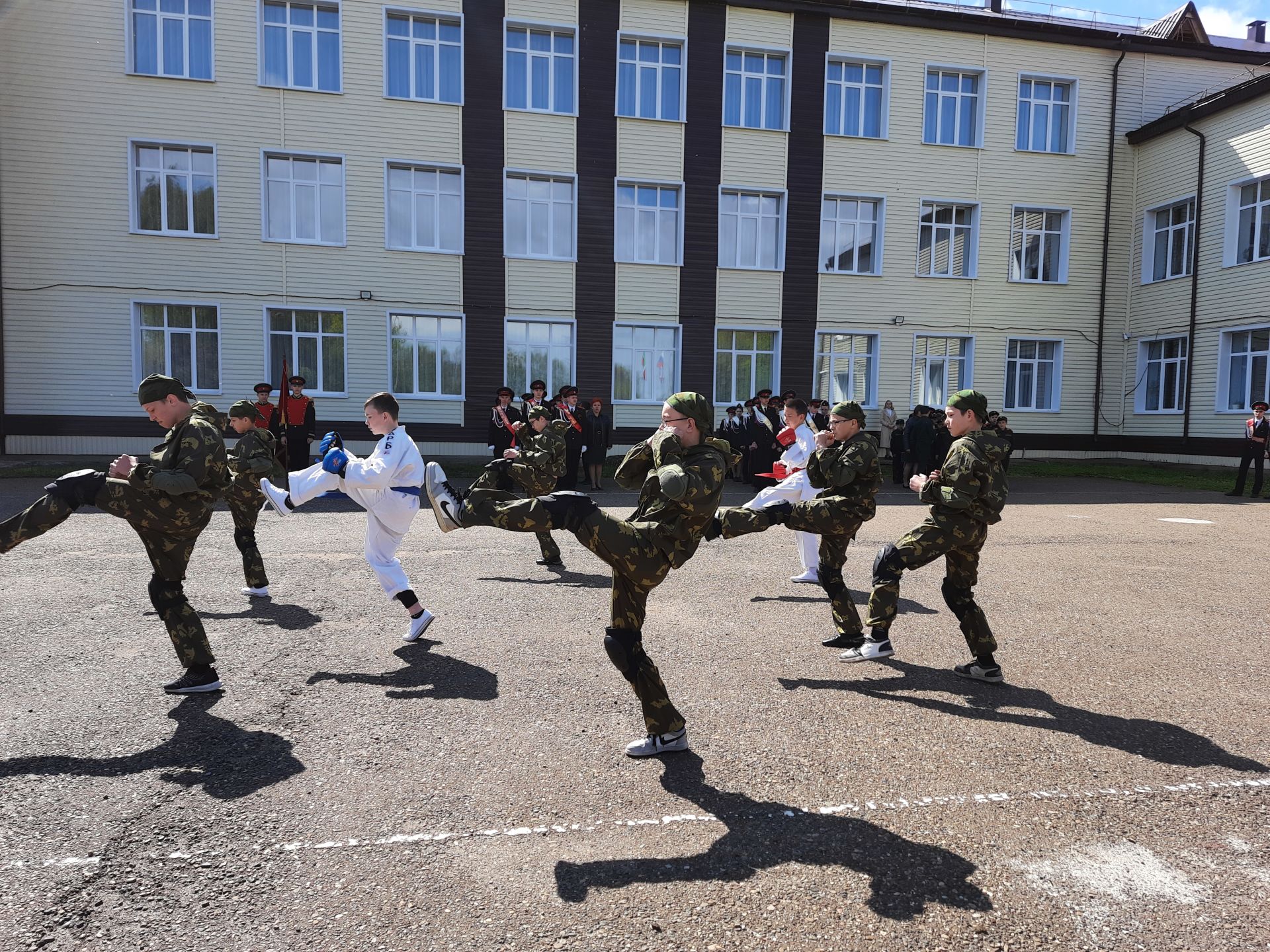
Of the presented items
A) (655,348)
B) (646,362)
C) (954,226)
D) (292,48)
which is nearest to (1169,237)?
(954,226)

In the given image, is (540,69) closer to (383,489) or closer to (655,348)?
(655,348)

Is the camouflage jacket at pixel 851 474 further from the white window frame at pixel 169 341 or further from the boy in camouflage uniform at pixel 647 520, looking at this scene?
the white window frame at pixel 169 341

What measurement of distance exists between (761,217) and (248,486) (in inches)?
754

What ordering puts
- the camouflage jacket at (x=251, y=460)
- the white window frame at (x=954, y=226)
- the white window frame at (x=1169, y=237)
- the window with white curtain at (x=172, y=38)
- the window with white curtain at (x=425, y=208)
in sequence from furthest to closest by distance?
the white window frame at (x=954, y=226), the white window frame at (x=1169, y=237), the window with white curtain at (x=425, y=208), the window with white curtain at (x=172, y=38), the camouflage jacket at (x=251, y=460)

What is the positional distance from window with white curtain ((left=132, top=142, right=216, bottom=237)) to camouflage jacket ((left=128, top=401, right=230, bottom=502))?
18279 mm

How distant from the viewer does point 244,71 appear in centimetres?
2023

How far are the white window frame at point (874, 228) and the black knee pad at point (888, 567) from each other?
64.1ft

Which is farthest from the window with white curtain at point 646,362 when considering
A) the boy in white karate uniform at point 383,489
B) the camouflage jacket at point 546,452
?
the boy in white karate uniform at point 383,489

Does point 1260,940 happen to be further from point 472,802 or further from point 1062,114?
point 1062,114

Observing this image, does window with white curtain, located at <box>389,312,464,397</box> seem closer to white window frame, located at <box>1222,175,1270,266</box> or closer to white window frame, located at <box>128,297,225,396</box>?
white window frame, located at <box>128,297,225,396</box>

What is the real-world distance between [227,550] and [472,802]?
7.99 metres

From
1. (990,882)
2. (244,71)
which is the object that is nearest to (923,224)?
(244,71)

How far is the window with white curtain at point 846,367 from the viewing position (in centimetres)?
2423

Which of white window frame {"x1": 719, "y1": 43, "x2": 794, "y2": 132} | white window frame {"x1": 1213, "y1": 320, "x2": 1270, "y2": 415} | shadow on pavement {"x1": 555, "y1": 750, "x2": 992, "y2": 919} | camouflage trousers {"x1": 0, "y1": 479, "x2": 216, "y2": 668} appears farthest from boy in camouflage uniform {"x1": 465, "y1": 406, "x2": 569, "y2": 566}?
white window frame {"x1": 1213, "y1": 320, "x2": 1270, "y2": 415}
